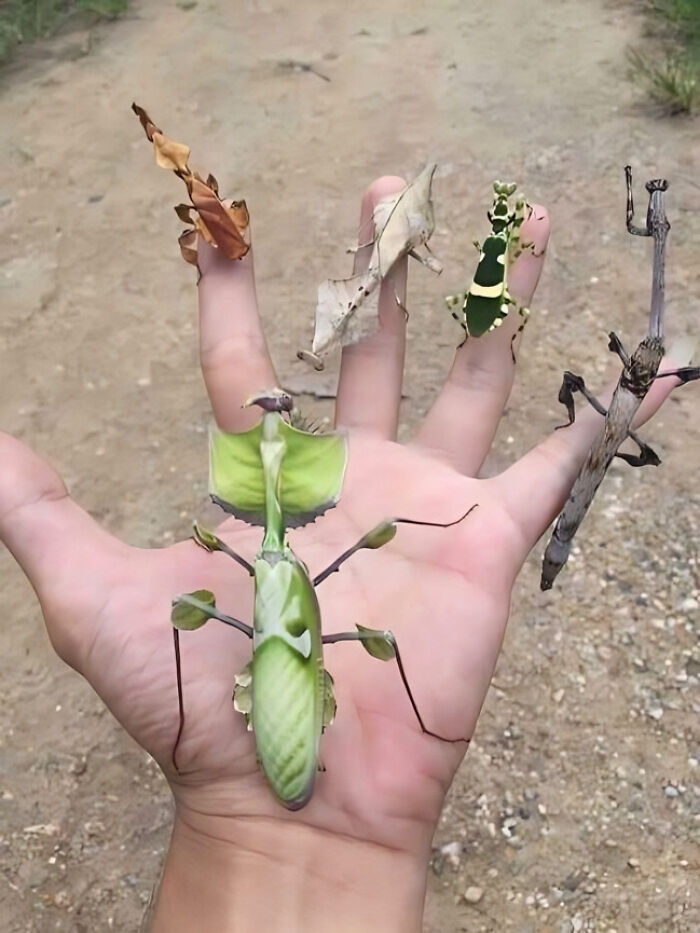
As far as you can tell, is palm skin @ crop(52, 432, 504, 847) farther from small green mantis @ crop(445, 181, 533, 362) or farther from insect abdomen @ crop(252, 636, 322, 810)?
small green mantis @ crop(445, 181, 533, 362)

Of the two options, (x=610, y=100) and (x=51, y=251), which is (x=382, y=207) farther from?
(x=610, y=100)

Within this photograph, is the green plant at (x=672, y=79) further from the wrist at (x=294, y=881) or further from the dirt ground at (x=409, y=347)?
the wrist at (x=294, y=881)

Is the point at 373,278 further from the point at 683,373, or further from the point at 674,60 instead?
the point at 674,60

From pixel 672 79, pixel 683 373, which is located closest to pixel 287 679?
pixel 683 373

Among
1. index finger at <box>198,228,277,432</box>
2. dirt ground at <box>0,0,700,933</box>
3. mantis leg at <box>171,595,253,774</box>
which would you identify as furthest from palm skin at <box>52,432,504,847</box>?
dirt ground at <box>0,0,700,933</box>

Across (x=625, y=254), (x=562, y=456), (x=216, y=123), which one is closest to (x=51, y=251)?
(x=216, y=123)

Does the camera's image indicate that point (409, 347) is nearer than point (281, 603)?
No

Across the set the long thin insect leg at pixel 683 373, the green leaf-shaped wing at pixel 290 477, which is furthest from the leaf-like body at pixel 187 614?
the long thin insect leg at pixel 683 373
